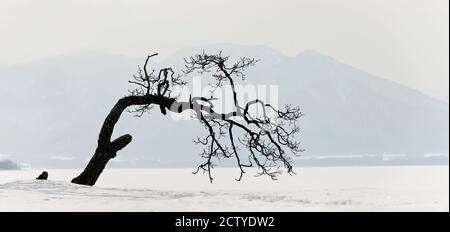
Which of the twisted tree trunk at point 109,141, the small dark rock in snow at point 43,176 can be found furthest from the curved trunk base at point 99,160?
the small dark rock in snow at point 43,176

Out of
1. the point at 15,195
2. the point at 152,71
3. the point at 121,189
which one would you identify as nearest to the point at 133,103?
the point at 152,71

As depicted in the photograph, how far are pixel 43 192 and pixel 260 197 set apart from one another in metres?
1.81

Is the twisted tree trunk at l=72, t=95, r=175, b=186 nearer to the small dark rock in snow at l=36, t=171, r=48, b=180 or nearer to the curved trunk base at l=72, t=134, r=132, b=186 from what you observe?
the curved trunk base at l=72, t=134, r=132, b=186

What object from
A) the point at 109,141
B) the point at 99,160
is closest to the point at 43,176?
the point at 99,160

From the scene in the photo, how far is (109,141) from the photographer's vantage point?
19.6 ft

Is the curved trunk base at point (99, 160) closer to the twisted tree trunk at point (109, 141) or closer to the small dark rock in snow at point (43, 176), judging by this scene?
the twisted tree trunk at point (109, 141)

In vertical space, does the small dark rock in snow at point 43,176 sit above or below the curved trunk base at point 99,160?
below

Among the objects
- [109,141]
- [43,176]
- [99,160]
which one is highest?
[109,141]

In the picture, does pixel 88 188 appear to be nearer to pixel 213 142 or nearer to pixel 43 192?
pixel 43 192

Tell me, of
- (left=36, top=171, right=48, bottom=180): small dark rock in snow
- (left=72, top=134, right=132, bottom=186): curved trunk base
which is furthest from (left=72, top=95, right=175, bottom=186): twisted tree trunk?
(left=36, top=171, right=48, bottom=180): small dark rock in snow

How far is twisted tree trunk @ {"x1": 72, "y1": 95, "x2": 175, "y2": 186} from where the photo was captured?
594cm

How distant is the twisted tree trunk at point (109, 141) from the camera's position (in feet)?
19.5

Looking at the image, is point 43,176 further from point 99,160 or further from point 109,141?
point 109,141
